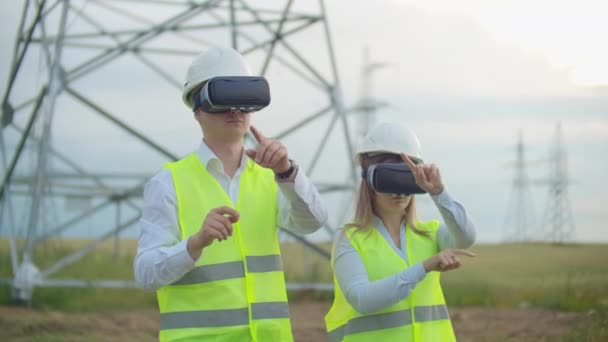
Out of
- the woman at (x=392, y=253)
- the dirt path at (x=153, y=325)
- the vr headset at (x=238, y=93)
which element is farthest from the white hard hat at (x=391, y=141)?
the dirt path at (x=153, y=325)

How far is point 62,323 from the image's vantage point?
1061 cm

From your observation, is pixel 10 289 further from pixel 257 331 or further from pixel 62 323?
pixel 257 331

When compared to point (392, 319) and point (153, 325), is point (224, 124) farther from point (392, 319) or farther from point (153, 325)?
point (153, 325)

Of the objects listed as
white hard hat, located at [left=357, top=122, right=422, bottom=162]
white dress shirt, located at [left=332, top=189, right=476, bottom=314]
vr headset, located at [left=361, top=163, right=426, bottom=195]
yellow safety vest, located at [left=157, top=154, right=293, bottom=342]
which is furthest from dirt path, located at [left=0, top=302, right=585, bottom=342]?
yellow safety vest, located at [left=157, top=154, right=293, bottom=342]

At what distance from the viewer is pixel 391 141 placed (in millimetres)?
4891

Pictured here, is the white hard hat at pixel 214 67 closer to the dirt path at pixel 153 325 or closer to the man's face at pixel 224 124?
the man's face at pixel 224 124

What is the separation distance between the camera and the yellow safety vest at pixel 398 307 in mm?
4562

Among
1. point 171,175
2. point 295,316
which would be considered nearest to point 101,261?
point 295,316

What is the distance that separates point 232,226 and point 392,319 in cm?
102

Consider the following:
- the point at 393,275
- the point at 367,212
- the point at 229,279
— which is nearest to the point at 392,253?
the point at 367,212

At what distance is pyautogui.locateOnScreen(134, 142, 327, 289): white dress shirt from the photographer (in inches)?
149

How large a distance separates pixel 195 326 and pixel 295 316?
8583 mm

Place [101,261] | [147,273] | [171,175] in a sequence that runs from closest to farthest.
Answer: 1. [147,273]
2. [171,175]
3. [101,261]

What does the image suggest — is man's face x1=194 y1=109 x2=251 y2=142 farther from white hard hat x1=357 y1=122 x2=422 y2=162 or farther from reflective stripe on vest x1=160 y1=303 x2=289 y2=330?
white hard hat x1=357 y1=122 x2=422 y2=162
